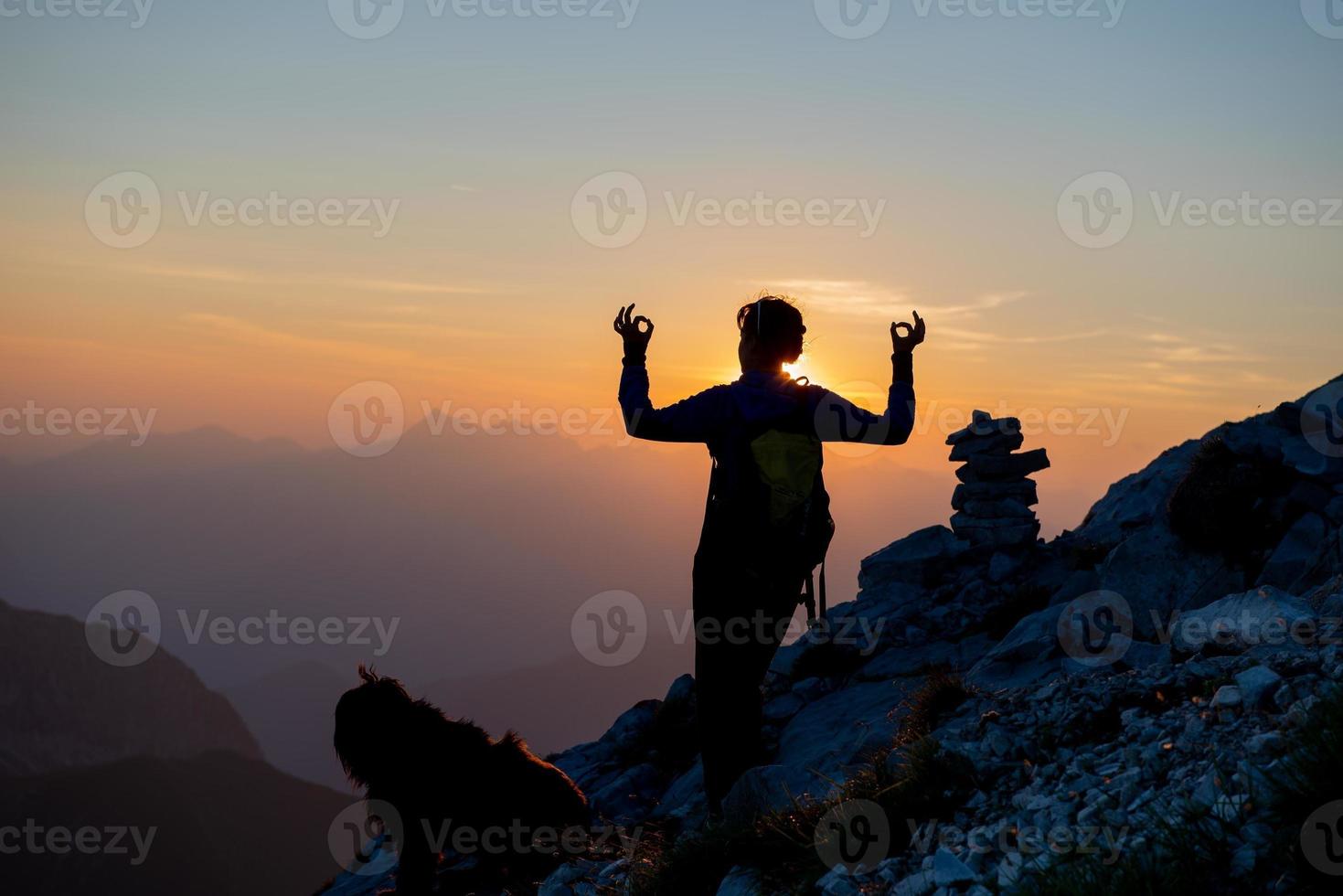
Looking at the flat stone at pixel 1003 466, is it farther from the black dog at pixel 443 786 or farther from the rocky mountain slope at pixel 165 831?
the rocky mountain slope at pixel 165 831

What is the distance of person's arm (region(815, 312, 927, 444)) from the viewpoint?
695 centimetres

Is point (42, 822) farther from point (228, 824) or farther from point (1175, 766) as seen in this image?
point (1175, 766)

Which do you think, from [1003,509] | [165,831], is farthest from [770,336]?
[165,831]

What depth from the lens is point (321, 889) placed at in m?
13.4

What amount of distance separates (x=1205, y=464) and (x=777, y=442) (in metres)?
12.0

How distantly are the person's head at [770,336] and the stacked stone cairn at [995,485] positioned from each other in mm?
14565

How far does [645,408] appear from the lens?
267 inches

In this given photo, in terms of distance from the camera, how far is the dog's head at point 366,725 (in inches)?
341

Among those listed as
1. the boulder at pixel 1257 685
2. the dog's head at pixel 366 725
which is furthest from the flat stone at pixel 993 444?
the boulder at pixel 1257 685

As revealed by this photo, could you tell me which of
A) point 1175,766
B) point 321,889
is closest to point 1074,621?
point 1175,766

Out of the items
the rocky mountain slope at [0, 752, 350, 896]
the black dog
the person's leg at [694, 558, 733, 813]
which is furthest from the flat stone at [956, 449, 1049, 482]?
the rocky mountain slope at [0, 752, 350, 896]

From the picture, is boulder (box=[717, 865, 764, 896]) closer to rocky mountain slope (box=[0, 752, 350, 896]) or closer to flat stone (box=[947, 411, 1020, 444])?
flat stone (box=[947, 411, 1020, 444])

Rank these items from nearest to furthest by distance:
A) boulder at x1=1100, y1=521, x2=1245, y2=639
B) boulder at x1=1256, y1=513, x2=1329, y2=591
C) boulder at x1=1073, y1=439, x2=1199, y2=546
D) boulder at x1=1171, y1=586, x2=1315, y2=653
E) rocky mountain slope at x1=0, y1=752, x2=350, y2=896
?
boulder at x1=1171, y1=586, x2=1315, y2=653 < boulder at x1=1256, y1=513, x2=1329, y2=591 < boulder at x1=1100, y1=521, x2=1245, y2=639 < boulder at x1=1073, y1=439, x2=1199, y2=546 < rocky mountain slope at x1=0, y1=752, x2=350, y2=896

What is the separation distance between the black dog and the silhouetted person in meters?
2.48
